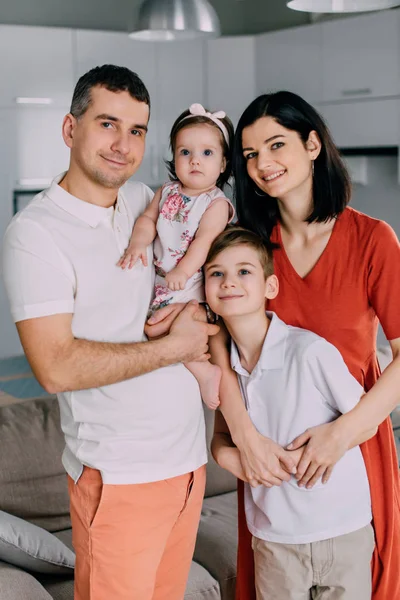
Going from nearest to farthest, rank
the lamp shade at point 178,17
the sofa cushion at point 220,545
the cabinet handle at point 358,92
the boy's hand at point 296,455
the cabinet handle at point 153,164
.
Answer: the boy's hand at point 296,455
the sofa cushion at point 220,545
the lamp shade at point 178,17
the cabinet handle at point 358,92
the cabinet handle at point 153,164

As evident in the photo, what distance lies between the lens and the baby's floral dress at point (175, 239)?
1.90 m

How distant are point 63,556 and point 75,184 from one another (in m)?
1.03

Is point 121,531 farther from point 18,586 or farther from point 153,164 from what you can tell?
point 153,164

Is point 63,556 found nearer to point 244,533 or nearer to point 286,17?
point 244,533

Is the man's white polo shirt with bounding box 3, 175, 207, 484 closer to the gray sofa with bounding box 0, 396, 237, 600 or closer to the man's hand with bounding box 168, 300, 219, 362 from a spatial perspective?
the man's hand with bounding box 168, 300, 219, 362

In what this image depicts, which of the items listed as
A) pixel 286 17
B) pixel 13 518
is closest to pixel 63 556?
pixel 13 518

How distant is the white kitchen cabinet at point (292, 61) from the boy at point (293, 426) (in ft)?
12.4

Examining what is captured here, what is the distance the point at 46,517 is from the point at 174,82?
12.5 ft

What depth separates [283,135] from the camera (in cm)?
180

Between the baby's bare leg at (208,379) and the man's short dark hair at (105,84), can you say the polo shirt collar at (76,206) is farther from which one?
the baby's bare leg at (208,379)

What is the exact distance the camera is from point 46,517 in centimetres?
257

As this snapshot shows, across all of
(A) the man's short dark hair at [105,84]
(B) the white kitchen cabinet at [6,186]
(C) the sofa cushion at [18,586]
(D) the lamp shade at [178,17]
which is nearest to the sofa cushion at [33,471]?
(C) the sofa cushion at [18,586]

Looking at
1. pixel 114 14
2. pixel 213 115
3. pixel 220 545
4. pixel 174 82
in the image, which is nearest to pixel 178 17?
pixel 213 115

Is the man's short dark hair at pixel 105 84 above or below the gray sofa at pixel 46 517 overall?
above
